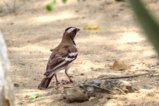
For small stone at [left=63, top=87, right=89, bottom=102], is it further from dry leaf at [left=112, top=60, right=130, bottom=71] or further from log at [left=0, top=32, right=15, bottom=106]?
dry leaf at [left=112, top=60, right=130, bottom=71]

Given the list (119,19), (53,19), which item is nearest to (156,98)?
(119,19)

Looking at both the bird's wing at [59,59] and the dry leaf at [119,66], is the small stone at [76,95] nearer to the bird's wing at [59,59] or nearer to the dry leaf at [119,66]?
the bird's wing at [59,59]

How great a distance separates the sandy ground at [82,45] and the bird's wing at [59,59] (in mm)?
210

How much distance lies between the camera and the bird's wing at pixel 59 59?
4.69 metres

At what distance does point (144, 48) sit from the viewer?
6.33 metres

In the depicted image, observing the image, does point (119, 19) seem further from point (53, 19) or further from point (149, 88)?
point (149, 88)

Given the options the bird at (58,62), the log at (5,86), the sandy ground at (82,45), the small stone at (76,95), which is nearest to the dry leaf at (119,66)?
the sandy ground at (82,45)

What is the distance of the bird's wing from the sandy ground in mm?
210

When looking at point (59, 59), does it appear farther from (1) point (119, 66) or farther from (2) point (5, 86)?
(2) point (5, 86)

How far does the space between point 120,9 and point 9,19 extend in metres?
1.99

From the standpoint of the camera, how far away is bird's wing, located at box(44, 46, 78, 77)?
469cm

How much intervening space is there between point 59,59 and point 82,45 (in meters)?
2.12

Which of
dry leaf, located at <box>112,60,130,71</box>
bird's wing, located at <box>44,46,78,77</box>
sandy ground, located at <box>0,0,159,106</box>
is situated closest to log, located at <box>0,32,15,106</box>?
sandy ground, located at <box>0,0,159,106</box>

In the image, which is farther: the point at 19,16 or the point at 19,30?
the point at 19,16
